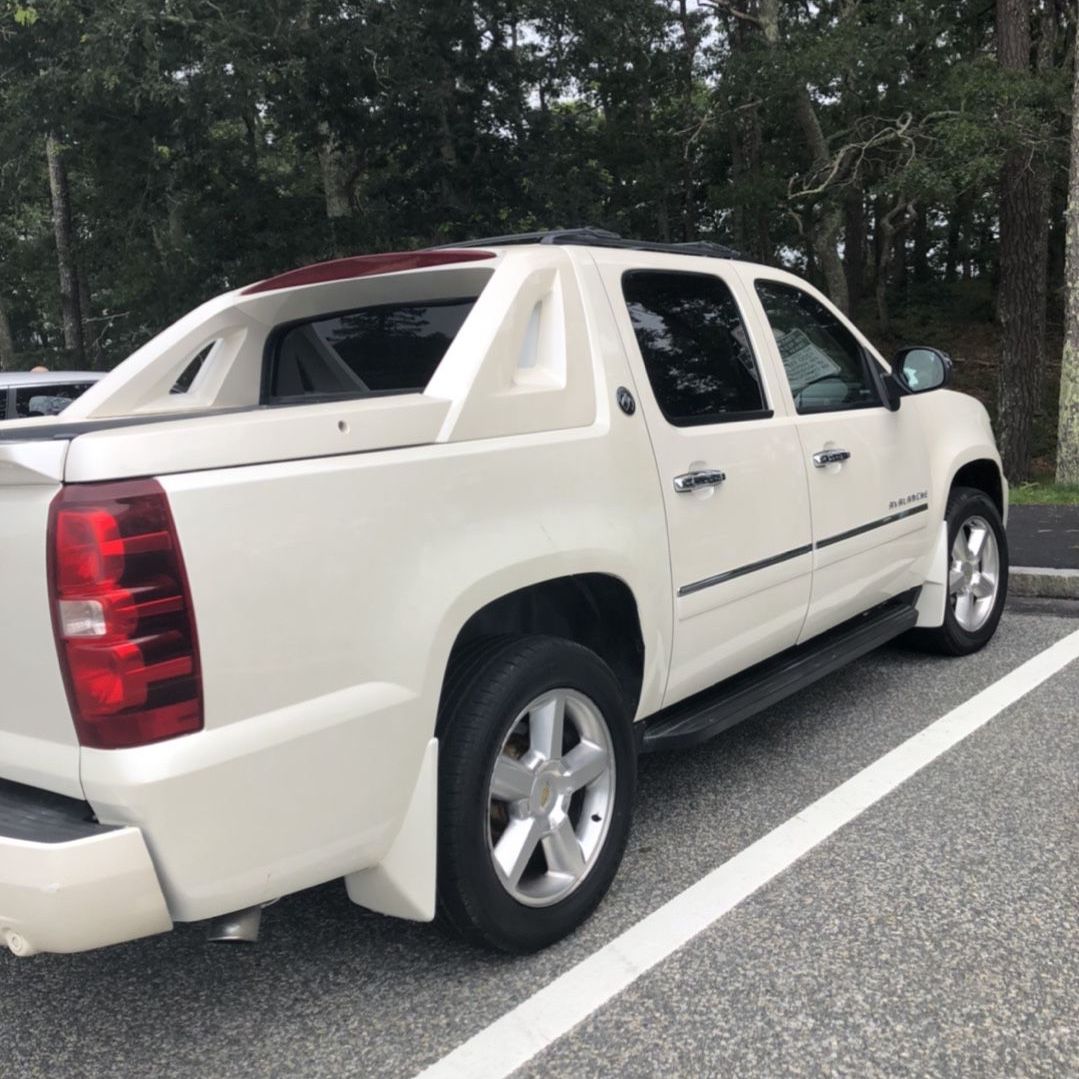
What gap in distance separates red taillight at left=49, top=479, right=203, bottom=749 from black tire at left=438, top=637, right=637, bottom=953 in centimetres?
70

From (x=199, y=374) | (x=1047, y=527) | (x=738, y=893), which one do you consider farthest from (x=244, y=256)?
(x=738, y=893)

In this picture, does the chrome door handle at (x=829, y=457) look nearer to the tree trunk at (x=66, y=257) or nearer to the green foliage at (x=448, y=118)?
the green foliage at (x=448, y=118)

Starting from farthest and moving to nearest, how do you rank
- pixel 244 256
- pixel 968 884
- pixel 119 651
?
pixel 244 256
pixel 968 884
pixel 119 651

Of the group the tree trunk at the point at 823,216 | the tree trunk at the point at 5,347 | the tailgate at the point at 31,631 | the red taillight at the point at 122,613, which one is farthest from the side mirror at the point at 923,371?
the tree trunk at the point at 5,347

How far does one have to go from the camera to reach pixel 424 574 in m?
2.47

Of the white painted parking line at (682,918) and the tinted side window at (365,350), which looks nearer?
the white painted parking line at (682,918)

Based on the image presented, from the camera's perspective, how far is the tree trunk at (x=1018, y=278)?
14508 millimetres

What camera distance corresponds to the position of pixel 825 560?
13.2 feet

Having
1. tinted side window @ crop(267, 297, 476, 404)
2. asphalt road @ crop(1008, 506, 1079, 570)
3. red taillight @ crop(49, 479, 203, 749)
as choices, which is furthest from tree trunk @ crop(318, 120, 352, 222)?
red taillight @ crop(49, 479, 203, 749)

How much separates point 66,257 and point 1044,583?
2063 centimetres

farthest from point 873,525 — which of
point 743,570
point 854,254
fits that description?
point 854,254

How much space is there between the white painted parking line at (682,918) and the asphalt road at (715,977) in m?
0.04

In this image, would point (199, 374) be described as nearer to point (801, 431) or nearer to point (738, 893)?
point (801, 431)

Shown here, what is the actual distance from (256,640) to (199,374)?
1.94 m
